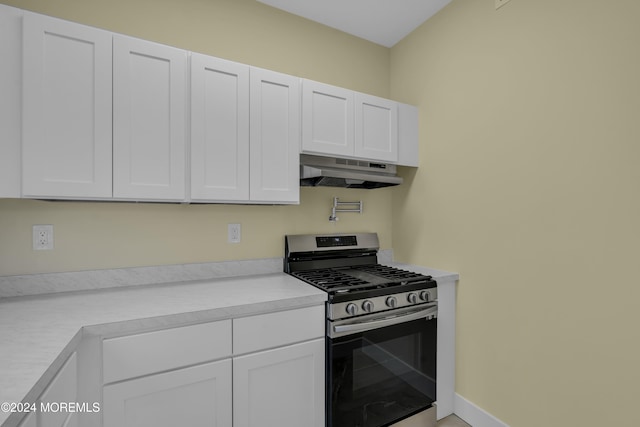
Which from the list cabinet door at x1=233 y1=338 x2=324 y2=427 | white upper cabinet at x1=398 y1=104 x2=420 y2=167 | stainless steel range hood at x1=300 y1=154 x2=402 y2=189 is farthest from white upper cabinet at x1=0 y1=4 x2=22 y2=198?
white upper cabinet at x1=398 y1=104 x2=420 y2=167

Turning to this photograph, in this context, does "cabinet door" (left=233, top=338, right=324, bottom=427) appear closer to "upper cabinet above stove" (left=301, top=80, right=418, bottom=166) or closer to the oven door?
the oven door

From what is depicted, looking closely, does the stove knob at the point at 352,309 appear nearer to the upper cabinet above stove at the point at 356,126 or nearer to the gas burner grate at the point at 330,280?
the gas burner grate at the point at 330,280

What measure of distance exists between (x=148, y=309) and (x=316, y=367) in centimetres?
89

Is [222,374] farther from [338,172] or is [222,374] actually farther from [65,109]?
[65,109]

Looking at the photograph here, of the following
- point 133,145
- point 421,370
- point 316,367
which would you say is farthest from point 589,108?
point 133,145

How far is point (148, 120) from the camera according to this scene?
A: 5.03 ft

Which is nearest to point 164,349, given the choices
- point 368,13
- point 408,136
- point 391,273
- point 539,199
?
point 391,273

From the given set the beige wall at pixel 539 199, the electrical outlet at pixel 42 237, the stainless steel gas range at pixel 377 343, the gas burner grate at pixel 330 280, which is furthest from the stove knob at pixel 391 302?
the electrical outlet at pixel 42 237

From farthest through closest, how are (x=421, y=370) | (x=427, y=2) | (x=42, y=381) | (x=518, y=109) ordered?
(x=427, y=2), (x=421, y=370), (x=518, y=109), (x=42, y=381)

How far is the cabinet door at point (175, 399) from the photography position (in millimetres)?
1213

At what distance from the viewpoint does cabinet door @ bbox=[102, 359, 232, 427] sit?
3.98ft

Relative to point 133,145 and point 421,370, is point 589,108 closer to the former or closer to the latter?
point 421,370

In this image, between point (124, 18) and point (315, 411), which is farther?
point (124, 18)

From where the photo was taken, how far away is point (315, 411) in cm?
161
